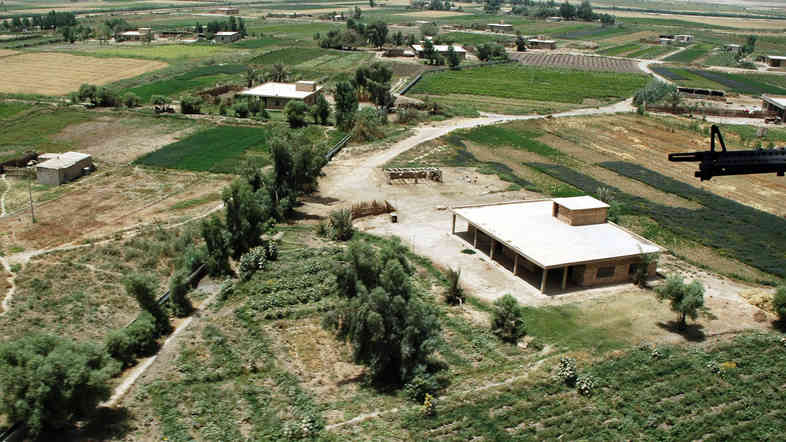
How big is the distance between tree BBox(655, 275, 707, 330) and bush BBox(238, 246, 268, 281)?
23591mm

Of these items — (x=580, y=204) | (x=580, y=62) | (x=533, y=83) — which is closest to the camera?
(x=580, y=204)

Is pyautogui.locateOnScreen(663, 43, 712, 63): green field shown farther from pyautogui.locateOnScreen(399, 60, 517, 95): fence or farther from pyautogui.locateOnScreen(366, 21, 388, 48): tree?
pyautogui.locateOnScreen(366, 21, 388, 48): tree

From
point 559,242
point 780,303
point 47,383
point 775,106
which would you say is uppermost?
point 775,106

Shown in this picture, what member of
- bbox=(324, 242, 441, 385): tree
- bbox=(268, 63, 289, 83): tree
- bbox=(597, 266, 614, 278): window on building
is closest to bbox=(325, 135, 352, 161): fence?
bbox=(597, 266, 614, 278): window on building

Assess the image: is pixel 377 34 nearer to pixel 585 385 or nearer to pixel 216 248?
pixel 216 248

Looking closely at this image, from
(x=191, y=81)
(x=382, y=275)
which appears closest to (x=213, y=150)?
(x=191, y=81)

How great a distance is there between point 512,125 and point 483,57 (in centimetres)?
6534

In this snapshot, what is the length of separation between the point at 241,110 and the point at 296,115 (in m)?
9.02

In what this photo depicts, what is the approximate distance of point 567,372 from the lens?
96.8 ft

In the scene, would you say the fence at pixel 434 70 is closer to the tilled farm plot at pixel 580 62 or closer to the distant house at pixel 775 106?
the tilled farm plot at pixel 580 62

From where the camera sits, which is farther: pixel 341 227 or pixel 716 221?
pixel 716 221

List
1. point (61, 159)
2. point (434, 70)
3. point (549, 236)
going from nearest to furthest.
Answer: point (549, 236) → point (61, 159) → point (434, 70)

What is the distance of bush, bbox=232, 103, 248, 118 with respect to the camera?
274 feet

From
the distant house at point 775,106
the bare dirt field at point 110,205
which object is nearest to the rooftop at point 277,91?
the bare dirt field at point 110,205
